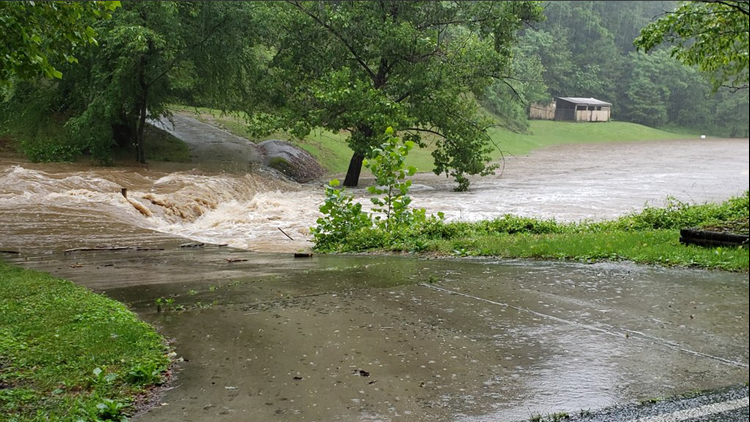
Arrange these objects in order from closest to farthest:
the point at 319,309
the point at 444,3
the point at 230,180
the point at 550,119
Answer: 1. the point at 319,309
2. the point at 230,180
3. the point at 550,119
4. the point at 444,3

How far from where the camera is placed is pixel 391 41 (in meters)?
22.7

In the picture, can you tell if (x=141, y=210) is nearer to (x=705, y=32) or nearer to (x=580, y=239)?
(x=580, y=239)

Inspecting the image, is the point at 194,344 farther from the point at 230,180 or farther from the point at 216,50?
the point at 216,50

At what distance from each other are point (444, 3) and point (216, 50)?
27.6 feet

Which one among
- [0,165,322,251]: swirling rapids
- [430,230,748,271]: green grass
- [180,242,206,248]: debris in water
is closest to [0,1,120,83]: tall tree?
[180,242,206,248]: debris in water

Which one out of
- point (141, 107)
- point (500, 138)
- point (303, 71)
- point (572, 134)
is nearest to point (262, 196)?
point (141, 107)

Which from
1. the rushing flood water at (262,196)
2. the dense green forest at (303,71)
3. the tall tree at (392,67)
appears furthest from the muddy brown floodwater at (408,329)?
the tall tree at (392,67)

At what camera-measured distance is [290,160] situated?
28391 millimetres

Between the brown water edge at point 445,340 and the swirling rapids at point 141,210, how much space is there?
5.55 m

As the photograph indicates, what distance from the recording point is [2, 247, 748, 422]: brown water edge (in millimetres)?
3645

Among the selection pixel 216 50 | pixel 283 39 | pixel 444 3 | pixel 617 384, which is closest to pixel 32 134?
pixel 216 50

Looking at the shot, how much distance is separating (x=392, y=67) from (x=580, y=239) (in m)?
16.8

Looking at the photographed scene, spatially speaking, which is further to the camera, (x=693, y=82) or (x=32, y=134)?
(x=32, y=134)

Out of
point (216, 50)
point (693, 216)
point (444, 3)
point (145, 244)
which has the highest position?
point (444, 3)
